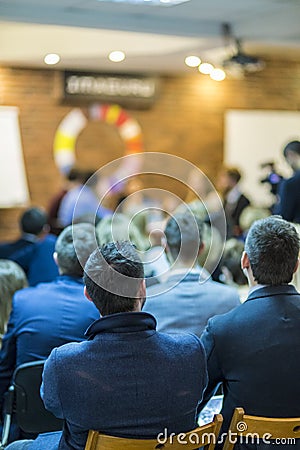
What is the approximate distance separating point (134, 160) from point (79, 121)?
80 centimetres

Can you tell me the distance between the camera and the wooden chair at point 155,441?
75.4 inches

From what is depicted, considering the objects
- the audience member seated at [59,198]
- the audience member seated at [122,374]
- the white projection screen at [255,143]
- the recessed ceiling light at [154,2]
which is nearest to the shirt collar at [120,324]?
the audience member seated at [122,374]

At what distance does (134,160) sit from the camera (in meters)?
8.43

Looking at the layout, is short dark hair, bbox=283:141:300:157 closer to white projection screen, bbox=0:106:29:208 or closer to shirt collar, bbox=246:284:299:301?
shirt collar, bbox=246:284:299:301

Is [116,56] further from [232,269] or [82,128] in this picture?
[232,269]

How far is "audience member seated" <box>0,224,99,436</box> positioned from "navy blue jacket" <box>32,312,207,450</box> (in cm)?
79

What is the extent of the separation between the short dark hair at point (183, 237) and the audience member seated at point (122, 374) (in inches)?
40.4

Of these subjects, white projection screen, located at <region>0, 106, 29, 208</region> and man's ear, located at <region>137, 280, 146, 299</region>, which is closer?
man's ear, located at <region>137, 280, 146, 299</region>

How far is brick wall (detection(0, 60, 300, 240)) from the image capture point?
7.98m

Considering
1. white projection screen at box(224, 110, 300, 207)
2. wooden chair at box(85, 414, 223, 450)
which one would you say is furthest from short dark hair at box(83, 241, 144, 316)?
white projection screen at box(224, 110, 300, 207)

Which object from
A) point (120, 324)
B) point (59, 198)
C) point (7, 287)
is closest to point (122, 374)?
point (120, 324)

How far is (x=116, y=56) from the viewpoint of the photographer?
23.7ft

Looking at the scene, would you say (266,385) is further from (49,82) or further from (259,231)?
(49,82)

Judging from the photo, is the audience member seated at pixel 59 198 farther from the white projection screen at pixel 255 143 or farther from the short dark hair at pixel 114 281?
the short dark hair at pixel 114 281
